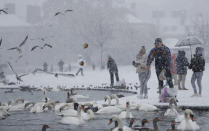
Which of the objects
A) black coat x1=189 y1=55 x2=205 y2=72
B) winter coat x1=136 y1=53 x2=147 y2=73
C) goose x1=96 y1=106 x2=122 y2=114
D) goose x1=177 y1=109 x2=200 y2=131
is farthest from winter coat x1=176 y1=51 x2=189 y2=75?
goose x1=177 y1=109 x2=200 y2=131

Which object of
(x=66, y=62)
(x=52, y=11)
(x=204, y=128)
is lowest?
(x=204, y=128)

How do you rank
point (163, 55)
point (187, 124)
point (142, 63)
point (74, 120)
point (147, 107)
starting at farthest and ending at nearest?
point (142, 63) < point (163, 55) < point (147, 107) < point (74, 120) < point (187, 124)

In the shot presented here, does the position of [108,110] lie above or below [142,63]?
below

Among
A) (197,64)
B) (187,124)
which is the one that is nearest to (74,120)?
(187,124)

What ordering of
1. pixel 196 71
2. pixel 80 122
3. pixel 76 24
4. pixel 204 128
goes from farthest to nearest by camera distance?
1. pixel 76 24
2. pixel 196 71
3. pixel 80 122
4. pixel 204 128

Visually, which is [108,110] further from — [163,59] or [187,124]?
[187,124]

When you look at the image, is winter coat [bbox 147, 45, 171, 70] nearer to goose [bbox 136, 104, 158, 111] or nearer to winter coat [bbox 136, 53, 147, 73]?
goose [bbox 136, 104, 158, 111]

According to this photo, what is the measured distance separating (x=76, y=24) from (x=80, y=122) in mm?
53450

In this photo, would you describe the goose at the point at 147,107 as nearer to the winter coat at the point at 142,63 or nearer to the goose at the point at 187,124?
the winter coat at the point at 142,63

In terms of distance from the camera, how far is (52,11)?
72500 mm

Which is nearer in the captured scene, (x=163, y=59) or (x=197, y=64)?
(x=163, y=59)

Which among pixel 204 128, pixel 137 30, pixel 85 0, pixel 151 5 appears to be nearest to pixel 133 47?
pixel 137 30

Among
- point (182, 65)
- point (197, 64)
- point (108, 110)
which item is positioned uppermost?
point (182, 65)

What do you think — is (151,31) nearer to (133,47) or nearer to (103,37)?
(133,47)
